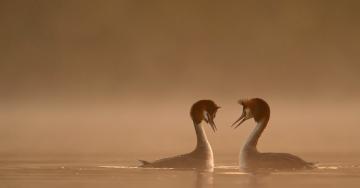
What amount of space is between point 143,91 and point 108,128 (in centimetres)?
1497

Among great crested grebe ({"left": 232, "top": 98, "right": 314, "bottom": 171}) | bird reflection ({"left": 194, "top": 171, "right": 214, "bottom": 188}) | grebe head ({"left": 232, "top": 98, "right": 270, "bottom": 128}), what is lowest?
bird reflection ({"left": 194, "top": 171, "right": 214, "bottom": 188})

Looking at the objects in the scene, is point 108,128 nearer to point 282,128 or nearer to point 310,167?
point 282,128

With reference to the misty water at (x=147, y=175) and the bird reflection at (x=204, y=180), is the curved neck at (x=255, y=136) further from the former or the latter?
the bird reflection at (x=204, y=180)

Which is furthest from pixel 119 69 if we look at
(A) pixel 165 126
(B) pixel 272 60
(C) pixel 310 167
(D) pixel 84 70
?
(C) pixel 310 167

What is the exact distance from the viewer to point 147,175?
16609 millimetres

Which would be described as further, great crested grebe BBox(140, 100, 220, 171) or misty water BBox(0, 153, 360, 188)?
great crested grebe BBox(140, 100, 220, 171)

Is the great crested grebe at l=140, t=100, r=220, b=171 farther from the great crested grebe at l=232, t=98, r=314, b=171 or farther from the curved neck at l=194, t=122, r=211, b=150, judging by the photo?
the great crested grebe at l=232, t=98, r=314, b=171

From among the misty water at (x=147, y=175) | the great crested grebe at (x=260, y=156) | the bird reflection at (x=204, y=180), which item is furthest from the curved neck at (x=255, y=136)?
the bird reflection at (x=204, y=180)

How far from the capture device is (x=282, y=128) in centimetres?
3053

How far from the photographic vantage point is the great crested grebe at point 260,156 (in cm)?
1716

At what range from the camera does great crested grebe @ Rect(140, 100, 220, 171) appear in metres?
17.4

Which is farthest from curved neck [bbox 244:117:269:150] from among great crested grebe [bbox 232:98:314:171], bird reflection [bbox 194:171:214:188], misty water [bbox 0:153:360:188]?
bird reflection [bbox 194:171:214:188]

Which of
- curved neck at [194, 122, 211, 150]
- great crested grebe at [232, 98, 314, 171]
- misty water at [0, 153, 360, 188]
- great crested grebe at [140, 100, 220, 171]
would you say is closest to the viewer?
misty water at [0, 153, 360, 188]

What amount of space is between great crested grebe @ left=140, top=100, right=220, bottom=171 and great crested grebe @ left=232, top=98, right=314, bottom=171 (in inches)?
12.5
